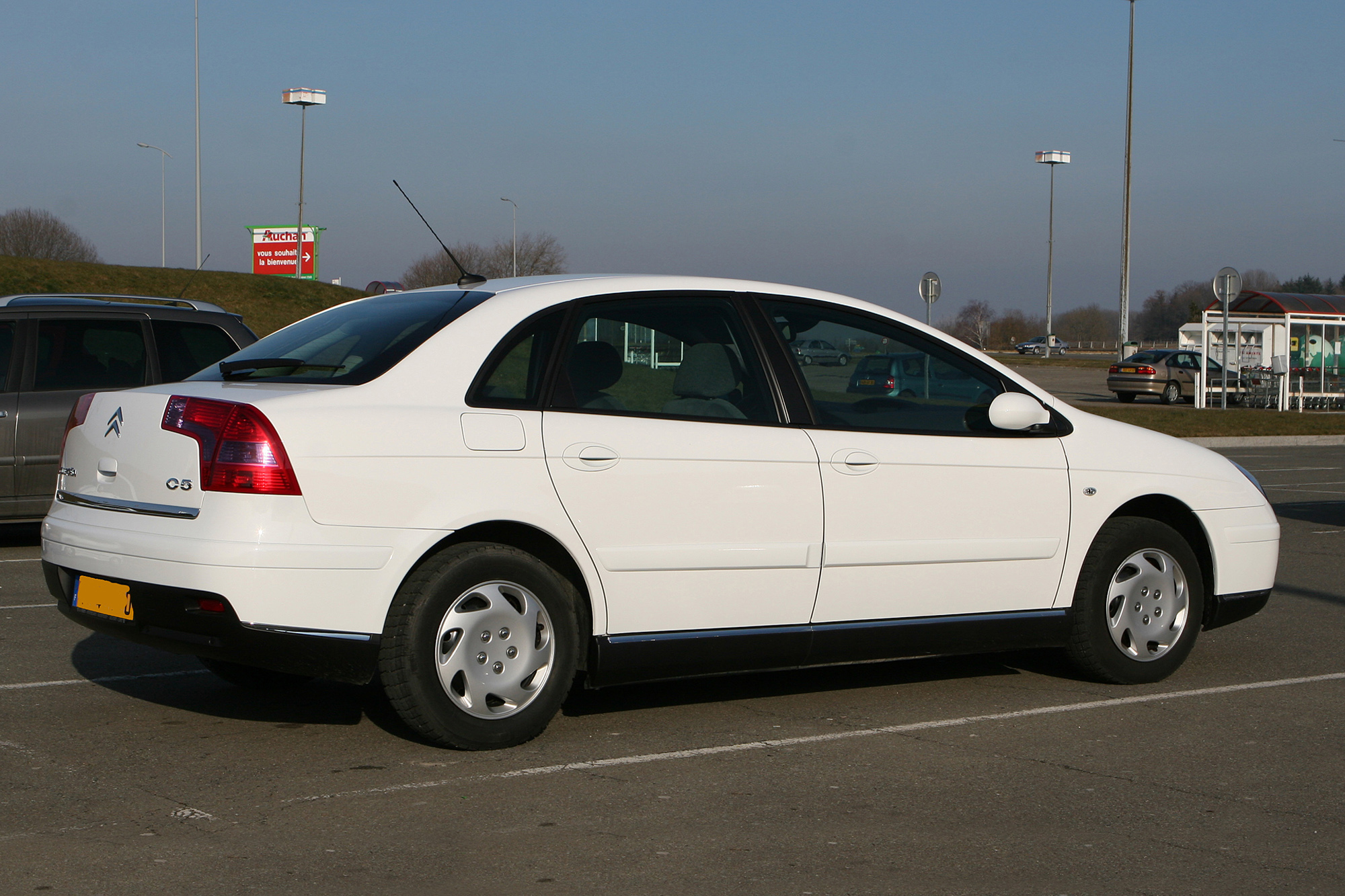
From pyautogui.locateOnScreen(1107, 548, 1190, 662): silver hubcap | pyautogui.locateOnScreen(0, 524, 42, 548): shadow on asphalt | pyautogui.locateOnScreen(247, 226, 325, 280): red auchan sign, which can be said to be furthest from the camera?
pyautogui.locateOnScreen(247, 226, 325, 280): red auchan sign

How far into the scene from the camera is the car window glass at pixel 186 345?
411 inches

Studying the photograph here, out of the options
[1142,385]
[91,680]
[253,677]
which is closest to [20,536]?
[91,680]

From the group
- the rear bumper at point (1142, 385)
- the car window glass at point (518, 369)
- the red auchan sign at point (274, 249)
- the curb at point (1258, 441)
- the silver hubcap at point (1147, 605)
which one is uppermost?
the red auchan sign at point (274, 249)

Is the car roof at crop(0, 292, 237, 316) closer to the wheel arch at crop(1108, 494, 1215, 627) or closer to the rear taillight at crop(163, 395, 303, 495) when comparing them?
the rear taillight at crop(163, 395, 303, 495)

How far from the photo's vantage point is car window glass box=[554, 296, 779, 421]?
16.8 ft

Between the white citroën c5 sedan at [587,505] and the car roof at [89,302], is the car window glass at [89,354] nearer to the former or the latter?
the car roof at [89,302]

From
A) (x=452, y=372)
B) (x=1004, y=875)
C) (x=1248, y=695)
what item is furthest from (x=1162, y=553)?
(x=452, y=372)

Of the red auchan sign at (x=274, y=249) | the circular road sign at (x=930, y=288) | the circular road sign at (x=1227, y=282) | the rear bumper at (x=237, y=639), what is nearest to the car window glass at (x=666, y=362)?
the rear bumper at (x=237, y=639)

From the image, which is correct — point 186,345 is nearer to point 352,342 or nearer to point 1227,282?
point 352,342

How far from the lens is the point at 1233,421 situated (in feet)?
92.2

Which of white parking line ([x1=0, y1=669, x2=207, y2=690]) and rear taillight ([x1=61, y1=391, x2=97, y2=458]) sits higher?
rear taillight ([x1=61, y1=391, x2=97, y2=458])

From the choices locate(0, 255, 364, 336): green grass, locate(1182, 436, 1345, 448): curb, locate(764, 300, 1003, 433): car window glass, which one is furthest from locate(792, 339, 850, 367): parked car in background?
locate(0, 255, 364, 336): green grass

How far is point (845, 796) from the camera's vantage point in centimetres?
450

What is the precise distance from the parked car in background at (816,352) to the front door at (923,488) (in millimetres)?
33
